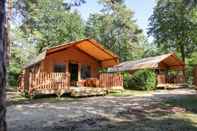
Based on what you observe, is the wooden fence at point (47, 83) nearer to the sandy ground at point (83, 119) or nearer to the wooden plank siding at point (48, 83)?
the wooden plank siding at point (48, 83)

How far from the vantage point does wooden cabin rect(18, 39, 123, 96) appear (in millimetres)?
20297

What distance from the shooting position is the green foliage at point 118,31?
59844 millimetres

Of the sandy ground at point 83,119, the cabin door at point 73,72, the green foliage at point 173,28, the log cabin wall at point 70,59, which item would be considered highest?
the green foliage at point 173,28

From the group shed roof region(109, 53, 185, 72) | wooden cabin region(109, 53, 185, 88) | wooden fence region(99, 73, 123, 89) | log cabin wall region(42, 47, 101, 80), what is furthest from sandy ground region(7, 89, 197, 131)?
shed roof region(109, 53, 185, 72)

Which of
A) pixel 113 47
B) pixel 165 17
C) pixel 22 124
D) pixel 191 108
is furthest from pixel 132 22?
pixel 22 124

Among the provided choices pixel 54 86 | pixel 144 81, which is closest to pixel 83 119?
pixel 54 86

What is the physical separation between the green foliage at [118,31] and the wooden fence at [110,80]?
3658 cm

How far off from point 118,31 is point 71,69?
36.5 m

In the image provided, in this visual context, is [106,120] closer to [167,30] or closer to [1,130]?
[1,130]

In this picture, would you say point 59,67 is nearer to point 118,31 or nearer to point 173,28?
point 173,28

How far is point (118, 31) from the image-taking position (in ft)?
201

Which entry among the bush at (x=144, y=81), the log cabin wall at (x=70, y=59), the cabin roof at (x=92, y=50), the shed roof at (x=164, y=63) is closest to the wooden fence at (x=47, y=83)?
the cabin roof at (x=92, y=50)

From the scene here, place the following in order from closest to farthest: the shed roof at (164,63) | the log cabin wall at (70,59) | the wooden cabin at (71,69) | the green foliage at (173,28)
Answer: the wooden cabin at (71,69) < the log cabin wall at (70,59) < the shed roof at (164,63) < the green foliage at (173,28)

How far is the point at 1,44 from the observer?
412cm
